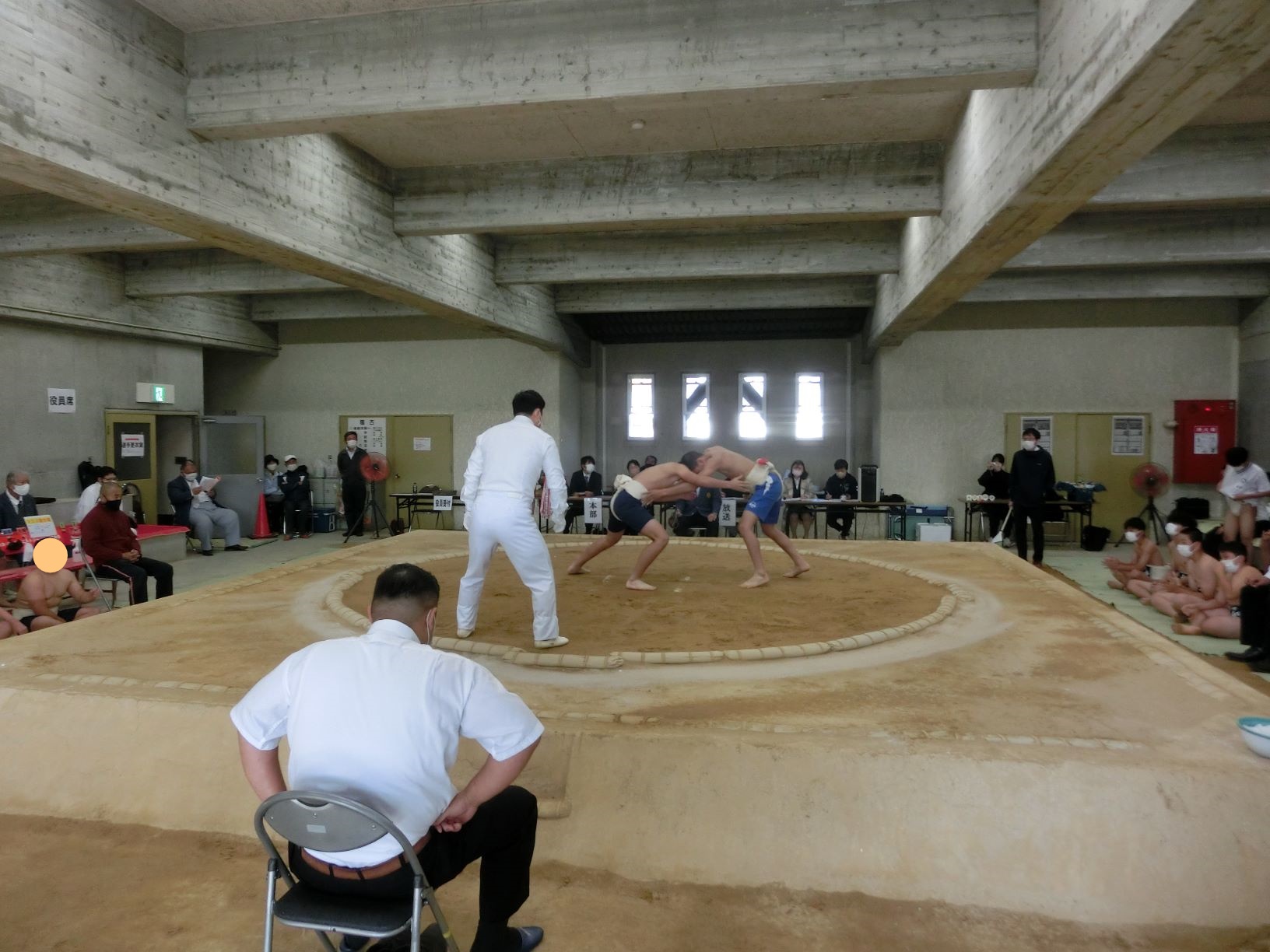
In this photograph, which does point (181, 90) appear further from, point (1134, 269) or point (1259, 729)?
point (1134, 269)

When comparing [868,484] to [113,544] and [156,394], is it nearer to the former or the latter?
[113,544]

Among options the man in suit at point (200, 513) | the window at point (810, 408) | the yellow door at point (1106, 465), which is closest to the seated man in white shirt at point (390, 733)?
the man in suit at point (200, 513)

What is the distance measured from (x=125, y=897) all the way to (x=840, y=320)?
10144mm

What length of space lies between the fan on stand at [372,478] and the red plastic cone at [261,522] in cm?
93

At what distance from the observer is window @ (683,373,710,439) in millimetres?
11812

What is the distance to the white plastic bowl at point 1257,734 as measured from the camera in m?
2.03

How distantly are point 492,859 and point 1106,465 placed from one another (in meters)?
9.44

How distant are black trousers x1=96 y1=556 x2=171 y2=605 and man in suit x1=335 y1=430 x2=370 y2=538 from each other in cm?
445

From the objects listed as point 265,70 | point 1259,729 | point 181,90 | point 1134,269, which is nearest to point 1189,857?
point 1259,729

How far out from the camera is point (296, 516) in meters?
9.98

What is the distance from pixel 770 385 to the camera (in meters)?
11.7

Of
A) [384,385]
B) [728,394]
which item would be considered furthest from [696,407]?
[384,385]

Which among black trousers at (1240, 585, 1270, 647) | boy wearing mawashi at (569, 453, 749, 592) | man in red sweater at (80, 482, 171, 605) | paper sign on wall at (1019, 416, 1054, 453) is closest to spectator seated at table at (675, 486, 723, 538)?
boy wearing mawashi at (569, 453, 749, 592)

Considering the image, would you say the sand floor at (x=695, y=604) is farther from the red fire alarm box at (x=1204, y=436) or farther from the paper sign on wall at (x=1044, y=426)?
the red fire alarm box at (x=1204, y=436)
